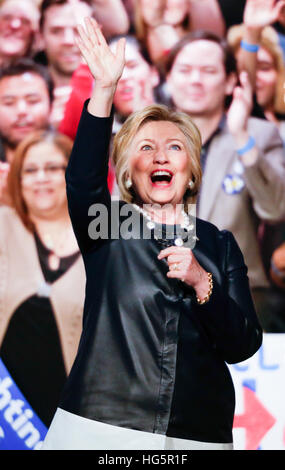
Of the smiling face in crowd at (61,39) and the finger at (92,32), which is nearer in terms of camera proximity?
the finger at (92,32)

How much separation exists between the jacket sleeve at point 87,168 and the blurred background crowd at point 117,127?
1490 millimetres

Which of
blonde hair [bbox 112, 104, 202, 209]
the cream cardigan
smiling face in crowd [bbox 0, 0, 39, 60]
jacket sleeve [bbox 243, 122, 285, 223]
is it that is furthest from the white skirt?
smiling face in crowd [bbox 0, 0, 39, 60]

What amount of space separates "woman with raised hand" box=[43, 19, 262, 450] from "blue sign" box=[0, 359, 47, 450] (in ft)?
4.91

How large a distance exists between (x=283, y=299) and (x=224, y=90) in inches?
35.6

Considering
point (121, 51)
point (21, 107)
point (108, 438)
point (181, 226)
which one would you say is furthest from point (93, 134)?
point (21, 107)

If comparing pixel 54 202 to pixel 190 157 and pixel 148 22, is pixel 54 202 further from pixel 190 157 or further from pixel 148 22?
pixel 190 157

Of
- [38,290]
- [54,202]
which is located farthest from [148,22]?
[38,290]

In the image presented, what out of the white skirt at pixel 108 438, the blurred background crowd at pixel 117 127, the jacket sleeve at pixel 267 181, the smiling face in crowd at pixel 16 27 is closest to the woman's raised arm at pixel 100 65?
the white skirt at pixel 108 438

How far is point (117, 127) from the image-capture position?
2812 millimetres

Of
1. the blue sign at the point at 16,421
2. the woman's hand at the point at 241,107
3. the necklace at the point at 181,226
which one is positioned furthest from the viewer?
the woman's hand at the point at 241,107

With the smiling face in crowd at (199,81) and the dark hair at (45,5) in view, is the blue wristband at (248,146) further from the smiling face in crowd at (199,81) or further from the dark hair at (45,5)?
the dark hair at (45,5)

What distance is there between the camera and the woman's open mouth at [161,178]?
136cm

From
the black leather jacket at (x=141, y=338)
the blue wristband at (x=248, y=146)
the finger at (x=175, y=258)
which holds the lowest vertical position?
the black leather jacket at (x=141, y=338)

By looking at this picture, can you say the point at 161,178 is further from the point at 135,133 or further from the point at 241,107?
the point at 241,107
